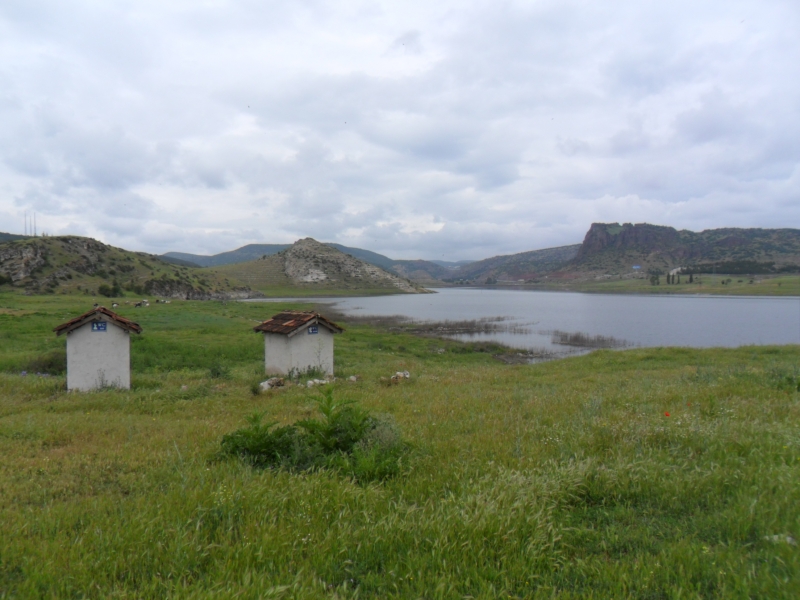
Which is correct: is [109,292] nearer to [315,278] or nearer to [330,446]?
[330,446]

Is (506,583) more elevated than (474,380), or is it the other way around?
(506,583)

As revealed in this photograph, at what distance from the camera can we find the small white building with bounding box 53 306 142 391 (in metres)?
13.9

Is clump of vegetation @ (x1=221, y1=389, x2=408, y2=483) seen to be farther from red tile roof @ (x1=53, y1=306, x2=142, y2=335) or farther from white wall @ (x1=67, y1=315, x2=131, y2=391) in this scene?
white wall @ (x1=67, y1=315, x2=131, y2=391)

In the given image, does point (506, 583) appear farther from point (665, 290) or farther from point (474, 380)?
point (665, 290)

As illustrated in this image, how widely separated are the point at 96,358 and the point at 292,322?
604 cm

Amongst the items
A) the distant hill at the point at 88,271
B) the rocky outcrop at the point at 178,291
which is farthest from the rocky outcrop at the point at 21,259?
the rocky outcrop at the point at 178,291

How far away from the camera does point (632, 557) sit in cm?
371

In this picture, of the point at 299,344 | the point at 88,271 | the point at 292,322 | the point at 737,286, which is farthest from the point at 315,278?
the point at 299,344

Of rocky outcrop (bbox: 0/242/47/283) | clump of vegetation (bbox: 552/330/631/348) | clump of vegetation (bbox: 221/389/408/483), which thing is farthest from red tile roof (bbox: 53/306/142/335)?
rocky outcrop (bbox: 0/242/47/283)

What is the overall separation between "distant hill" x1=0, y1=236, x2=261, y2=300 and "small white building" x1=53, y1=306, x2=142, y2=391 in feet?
220

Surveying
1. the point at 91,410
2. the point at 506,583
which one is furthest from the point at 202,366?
the point at 506,583

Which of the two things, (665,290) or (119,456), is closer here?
(119,456)

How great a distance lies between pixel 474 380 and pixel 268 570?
1338 cm

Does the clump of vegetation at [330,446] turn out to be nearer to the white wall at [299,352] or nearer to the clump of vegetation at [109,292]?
the white wall at [299,352]
